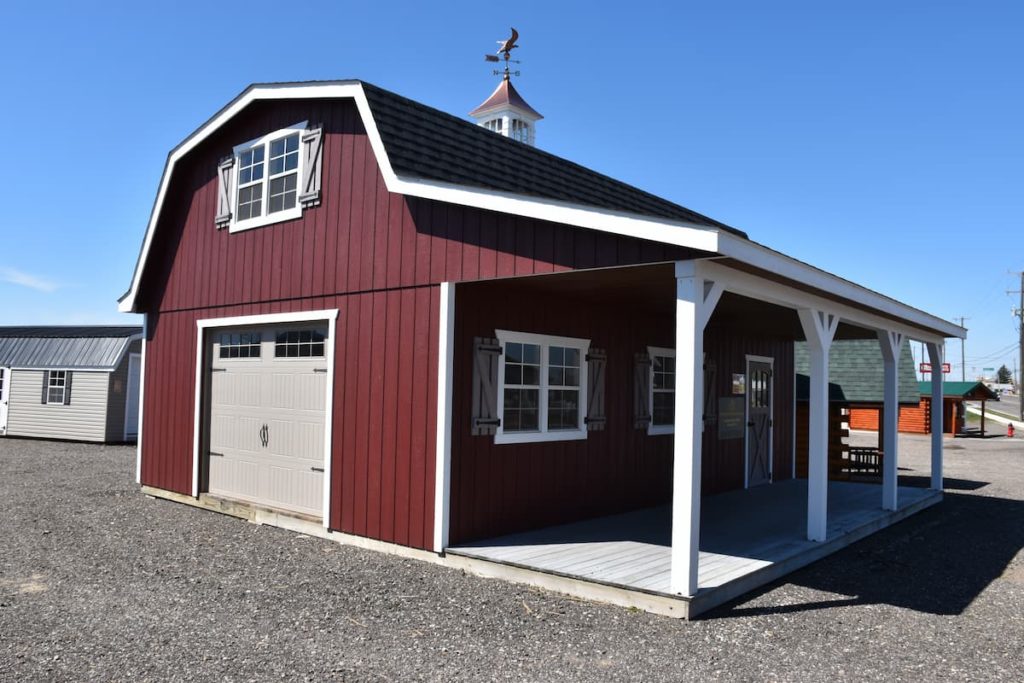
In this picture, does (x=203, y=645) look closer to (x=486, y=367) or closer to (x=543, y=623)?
(x=543, y=623)

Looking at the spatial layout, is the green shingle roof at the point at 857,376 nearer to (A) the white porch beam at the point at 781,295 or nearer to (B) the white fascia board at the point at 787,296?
(B) the white fascia board at the point at 787,296

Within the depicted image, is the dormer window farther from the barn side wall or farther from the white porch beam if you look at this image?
the white porch beam

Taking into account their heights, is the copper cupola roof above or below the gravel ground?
above

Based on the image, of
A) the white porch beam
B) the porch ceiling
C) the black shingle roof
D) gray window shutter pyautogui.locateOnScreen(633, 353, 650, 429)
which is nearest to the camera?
the white porch beam

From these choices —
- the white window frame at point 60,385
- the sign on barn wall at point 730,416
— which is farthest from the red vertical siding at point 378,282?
the white window frame at point 60,385

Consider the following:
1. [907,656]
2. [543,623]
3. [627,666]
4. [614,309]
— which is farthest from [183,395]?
[907,656]

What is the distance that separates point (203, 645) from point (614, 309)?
219 inches

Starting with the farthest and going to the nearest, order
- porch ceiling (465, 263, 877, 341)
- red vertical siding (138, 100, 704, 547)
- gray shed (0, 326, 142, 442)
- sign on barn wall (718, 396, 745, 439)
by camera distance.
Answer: gray shed (0, 326, 142, 442), sign on barn wall (718, 396, 745, 439), red vertical siding (138, 100, 704, 547), porch ceiling (465, 263, 877, 341)

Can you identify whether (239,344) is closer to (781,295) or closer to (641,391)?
(641,391)

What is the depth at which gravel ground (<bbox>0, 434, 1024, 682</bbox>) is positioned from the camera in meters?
4.41

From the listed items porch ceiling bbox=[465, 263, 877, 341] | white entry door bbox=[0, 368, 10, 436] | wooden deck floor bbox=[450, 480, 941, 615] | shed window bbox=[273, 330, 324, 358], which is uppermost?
porch ceiling bbox=[465, 263, 877, 341]

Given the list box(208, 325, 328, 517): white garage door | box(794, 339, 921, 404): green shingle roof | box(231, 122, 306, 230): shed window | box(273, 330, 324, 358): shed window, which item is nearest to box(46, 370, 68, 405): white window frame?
box(208, 325, 328, 517): white garage door

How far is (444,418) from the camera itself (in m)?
6.83

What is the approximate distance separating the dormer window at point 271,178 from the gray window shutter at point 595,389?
3401 millimetres
